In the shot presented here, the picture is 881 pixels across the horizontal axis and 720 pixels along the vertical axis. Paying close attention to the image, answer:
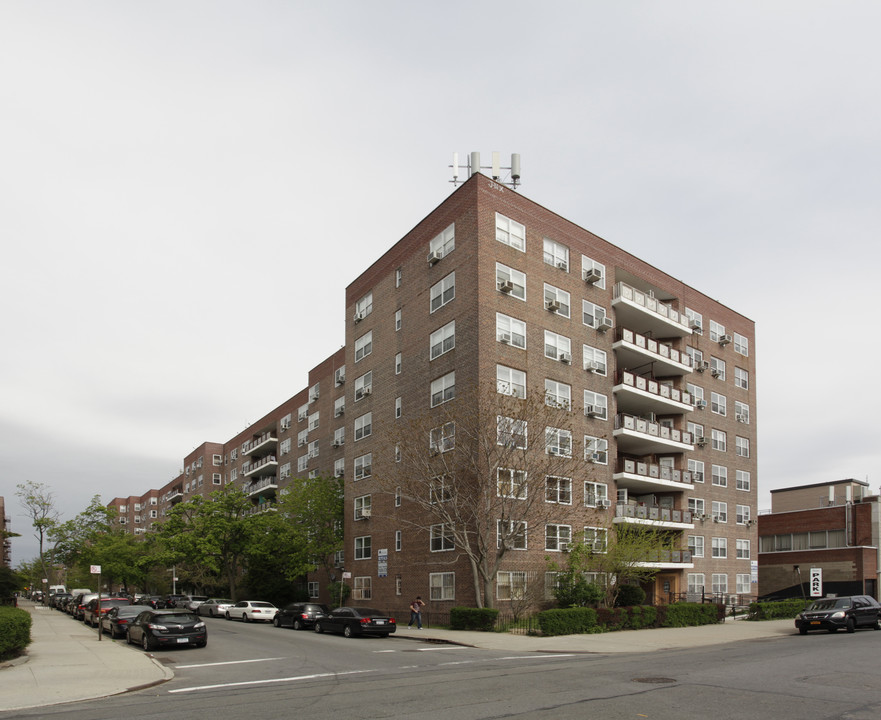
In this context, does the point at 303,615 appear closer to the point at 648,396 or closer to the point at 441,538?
the point at 441,538

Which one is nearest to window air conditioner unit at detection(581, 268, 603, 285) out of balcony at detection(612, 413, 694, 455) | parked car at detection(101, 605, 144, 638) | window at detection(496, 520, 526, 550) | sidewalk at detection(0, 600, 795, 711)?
balcony at detection(612, 413, 694, 455)

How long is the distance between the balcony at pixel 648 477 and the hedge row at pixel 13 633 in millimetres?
27775

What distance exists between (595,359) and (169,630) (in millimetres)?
24958

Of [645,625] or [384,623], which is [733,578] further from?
[384,623]

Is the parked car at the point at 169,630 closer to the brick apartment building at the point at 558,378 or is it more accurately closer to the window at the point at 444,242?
the brick apartment building at the point at 558,378

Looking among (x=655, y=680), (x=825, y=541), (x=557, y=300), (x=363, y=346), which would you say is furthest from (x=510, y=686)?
(x=825, y=541)

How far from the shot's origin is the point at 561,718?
37.1 ft

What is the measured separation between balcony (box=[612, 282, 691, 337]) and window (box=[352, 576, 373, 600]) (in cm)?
2079

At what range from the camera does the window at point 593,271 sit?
4147 centimetres

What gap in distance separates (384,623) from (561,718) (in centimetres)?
1997

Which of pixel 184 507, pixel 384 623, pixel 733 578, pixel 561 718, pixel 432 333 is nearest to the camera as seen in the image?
pixel 561 718

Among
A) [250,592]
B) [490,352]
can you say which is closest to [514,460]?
[490,352]

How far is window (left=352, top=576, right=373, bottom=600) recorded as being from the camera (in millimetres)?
44094

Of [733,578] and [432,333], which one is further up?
[432,333]
